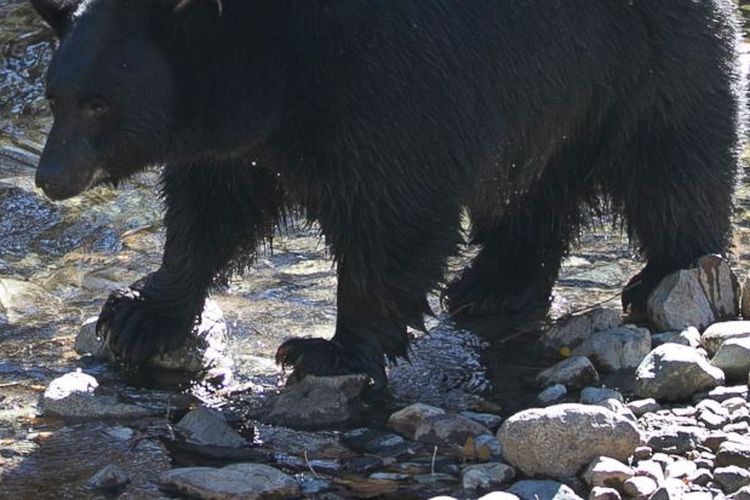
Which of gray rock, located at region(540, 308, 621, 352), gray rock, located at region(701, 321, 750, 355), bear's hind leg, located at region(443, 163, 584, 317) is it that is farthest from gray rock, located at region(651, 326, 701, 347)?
bear's hind leg, located at region(443, 163, 584, 317)

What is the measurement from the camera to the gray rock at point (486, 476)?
5227 mm

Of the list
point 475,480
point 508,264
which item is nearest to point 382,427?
point 475,480

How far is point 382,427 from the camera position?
19.3ft

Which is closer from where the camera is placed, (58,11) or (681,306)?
(58,11)

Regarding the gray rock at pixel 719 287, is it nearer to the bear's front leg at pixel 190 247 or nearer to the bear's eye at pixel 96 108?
the bear's front leg at pixel 190 247

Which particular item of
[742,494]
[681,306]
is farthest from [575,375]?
[742,494]

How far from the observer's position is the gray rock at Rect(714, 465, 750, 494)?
5059 mm

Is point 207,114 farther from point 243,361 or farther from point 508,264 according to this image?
point 508,264

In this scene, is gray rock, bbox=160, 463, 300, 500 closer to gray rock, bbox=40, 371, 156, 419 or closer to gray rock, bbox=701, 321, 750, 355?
gray rock, bbox=40, 371, 156, 419

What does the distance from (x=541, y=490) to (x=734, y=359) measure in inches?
53.3

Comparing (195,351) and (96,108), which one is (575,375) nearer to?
(195,351)

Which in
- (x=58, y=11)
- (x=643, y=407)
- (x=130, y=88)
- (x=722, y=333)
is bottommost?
(x=643, y=407)

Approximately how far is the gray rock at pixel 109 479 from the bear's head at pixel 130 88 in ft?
3.73

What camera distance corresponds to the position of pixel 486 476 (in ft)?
17.2
